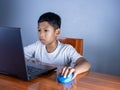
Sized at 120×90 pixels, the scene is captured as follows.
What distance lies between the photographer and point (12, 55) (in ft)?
2.91

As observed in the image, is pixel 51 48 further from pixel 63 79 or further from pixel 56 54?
pixel 63 79

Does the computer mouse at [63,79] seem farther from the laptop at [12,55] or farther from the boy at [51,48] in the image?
the boy at [51,48]

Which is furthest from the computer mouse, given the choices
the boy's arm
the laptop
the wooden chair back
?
the wooden chair back

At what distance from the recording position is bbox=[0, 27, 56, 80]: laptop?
826mm

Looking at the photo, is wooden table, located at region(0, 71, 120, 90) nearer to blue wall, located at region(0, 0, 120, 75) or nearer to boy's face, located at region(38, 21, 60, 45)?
boy's face, located at region(38, 21, 60, 45)

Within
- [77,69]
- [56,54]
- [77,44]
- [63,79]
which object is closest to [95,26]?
[77,44]

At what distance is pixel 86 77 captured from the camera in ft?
3.52

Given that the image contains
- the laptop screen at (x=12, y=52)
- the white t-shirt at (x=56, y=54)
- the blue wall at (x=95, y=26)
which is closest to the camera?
the laptop screen at (x=12, y=52)

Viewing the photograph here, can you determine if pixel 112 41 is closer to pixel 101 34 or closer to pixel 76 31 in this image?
pixel 101 34

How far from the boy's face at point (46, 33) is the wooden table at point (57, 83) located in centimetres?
47

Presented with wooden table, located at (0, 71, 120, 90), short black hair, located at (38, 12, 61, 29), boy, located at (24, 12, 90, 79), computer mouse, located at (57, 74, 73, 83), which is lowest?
wooden table, located at (0, 71, 120, 90)

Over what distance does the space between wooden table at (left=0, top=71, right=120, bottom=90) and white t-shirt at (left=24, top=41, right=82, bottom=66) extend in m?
0.38

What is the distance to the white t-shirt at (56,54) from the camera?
4.86ft

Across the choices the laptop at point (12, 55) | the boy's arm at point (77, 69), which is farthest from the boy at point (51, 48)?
the laptop at point (12, 55)
